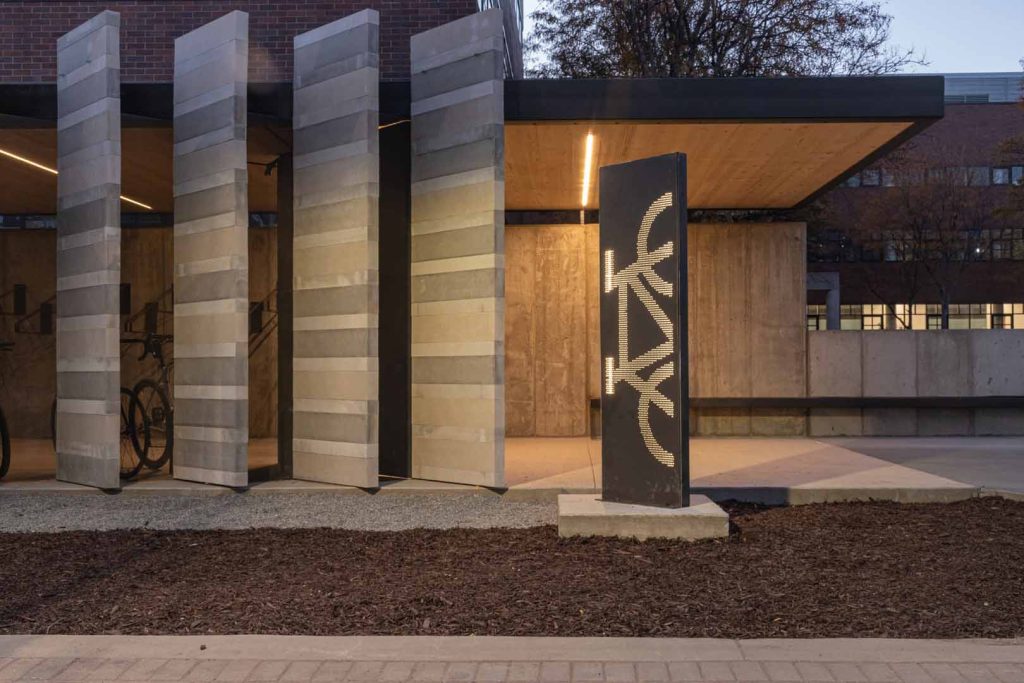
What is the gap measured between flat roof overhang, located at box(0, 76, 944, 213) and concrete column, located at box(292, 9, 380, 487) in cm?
72

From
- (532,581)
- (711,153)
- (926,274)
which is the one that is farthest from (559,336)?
(926,274)

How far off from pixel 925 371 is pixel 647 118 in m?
7.51

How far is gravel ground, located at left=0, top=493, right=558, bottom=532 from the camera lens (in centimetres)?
848

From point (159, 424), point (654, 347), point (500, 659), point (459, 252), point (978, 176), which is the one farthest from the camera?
point (978, 176)

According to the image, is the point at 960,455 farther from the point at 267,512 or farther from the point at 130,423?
the point at 130,423

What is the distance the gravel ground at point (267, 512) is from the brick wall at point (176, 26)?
551cm

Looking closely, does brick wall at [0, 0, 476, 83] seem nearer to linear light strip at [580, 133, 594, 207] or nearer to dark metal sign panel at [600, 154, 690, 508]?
linear light strip at [580, 133, 594, 207]

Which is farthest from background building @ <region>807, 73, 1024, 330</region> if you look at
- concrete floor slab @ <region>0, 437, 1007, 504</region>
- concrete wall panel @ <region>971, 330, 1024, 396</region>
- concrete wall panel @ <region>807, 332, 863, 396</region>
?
concrete floor slab @ <region>0, 437, 1007, 504</region>

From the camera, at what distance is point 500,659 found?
15.5 ft

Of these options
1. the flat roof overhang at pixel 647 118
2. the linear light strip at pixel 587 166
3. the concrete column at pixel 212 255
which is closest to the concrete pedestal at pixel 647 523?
the concrete column at pixel 212 255

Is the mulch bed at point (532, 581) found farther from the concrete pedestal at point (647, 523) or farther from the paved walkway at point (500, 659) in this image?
the paved walkway at point (500, 659)

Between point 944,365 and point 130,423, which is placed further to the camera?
point 944,365

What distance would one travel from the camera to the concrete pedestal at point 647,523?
750cm

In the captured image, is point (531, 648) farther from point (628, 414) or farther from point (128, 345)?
point (128, 345)
